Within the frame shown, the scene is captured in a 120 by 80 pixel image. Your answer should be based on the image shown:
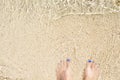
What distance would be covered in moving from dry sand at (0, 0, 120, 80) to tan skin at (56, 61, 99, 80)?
0.03 metres

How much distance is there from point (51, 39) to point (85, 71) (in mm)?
270

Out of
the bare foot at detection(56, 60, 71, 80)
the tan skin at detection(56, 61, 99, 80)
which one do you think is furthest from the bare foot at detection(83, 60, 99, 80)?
the bare foot at detection(56, 60, 71, 80)

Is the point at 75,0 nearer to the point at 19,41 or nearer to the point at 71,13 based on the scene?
the point at 71,13

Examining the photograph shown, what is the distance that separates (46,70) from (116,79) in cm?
41

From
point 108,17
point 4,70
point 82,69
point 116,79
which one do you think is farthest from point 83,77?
point 4,70

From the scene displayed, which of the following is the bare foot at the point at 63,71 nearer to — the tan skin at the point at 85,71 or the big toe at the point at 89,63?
the tan skin at the point at 85,71

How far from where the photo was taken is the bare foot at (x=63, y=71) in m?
1.82

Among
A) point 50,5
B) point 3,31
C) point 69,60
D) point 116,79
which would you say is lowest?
point 116,79

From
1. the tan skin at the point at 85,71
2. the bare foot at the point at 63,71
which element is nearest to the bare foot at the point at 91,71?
the tan skin at the point at 85,71

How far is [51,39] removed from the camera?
1.87 metres

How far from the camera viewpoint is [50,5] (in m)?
1.85

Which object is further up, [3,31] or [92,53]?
[3,31]

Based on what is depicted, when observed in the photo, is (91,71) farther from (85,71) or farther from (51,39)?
(51,39)

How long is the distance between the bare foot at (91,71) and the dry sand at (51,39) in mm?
29
